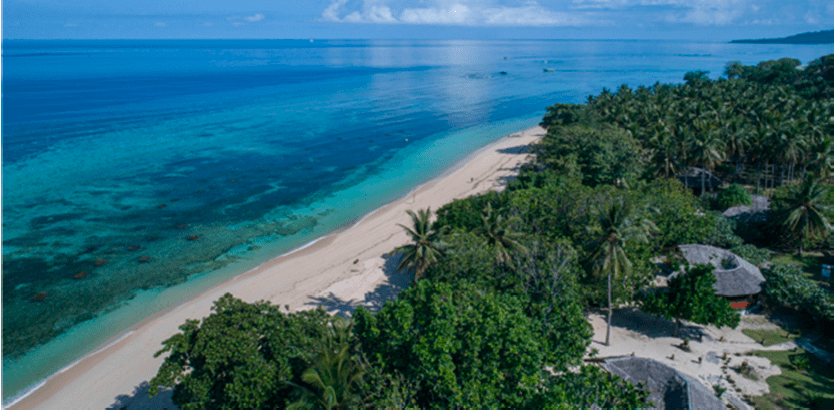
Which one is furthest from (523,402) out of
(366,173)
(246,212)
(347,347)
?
(366,173)

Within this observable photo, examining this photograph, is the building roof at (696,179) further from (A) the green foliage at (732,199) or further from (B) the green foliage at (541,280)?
(B) the green foliage at (541,280)

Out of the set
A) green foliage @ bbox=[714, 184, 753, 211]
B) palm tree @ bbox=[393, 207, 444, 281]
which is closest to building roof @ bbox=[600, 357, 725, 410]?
palm tree @ bbox=[393, 207, 444, 281]

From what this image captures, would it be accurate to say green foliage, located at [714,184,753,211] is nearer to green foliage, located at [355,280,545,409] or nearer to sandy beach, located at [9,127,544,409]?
sandy beach, located at [9,127,544,409]

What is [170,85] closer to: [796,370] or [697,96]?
[697,96]

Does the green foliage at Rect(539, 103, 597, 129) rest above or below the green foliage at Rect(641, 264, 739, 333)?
above

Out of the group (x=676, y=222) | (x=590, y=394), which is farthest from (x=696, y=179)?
(x=590, y=394)

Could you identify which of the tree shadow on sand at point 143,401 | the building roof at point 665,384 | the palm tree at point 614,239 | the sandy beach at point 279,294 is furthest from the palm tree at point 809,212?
the tree shadow on sand at point 143,401
